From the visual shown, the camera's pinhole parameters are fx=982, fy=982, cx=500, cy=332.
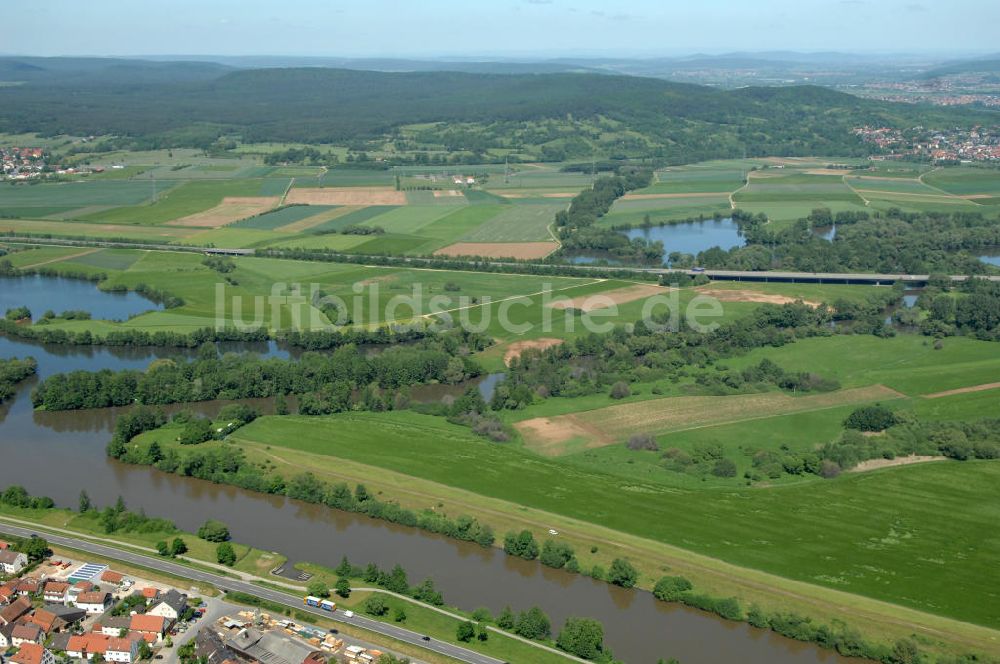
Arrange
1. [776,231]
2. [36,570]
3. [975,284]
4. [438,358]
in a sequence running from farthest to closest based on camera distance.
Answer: [776,231]
[975,284]
[438,358]
[36,570]

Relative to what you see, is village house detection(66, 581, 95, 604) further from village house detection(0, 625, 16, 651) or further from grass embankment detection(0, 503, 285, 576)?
grass embankment detection(0, 503, 285, 576)

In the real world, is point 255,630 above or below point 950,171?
below

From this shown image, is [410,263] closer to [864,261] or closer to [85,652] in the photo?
[864,261]

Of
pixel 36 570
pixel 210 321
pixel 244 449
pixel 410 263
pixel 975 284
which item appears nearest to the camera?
pixel 36 570

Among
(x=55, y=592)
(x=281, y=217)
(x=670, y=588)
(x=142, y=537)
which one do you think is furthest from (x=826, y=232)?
(x=55, y=592)

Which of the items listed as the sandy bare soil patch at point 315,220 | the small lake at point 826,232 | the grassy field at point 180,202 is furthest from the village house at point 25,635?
the small lake at point 826,232

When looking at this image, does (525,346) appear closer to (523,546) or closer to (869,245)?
(523,546)

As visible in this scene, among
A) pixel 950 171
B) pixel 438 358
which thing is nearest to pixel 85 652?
pixel 438 358
